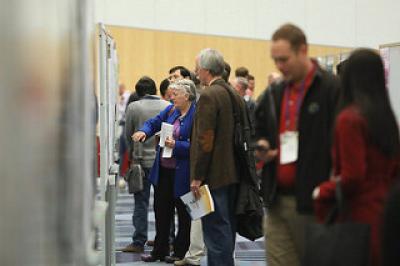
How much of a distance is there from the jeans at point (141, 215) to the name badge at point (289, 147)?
3.28 m

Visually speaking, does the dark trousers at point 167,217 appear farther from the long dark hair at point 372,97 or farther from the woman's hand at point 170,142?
the long dark hair at point 372,97

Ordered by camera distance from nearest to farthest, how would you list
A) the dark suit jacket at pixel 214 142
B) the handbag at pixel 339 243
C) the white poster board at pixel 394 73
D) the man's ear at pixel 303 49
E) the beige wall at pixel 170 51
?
the handbag at pixel 339 243
the man's ear at pixel 303 49
the dark suit jacket at pixel 214 142
the white poster board at pixel 394 73
the beige wall at pixel 170 51

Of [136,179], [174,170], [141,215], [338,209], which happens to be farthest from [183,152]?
[338,209]

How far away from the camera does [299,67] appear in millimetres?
2973

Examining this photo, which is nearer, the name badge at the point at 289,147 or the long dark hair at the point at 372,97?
the long dark hair at the point at 372,97

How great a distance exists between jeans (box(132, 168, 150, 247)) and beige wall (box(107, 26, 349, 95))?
299 inches

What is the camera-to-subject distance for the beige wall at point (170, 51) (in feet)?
45.9

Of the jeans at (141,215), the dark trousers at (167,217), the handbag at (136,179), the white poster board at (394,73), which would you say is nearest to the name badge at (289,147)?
the dark trousers at (167,217)

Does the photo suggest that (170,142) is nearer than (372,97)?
No

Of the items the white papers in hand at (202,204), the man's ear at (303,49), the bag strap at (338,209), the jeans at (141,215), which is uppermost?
the man's ear at (303,49)

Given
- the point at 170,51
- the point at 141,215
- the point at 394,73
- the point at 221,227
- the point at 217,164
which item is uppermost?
the point at 170,51

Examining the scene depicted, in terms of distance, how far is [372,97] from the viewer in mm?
2633

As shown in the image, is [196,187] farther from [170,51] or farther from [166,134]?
[170,51]

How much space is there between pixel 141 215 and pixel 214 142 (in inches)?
84.9
